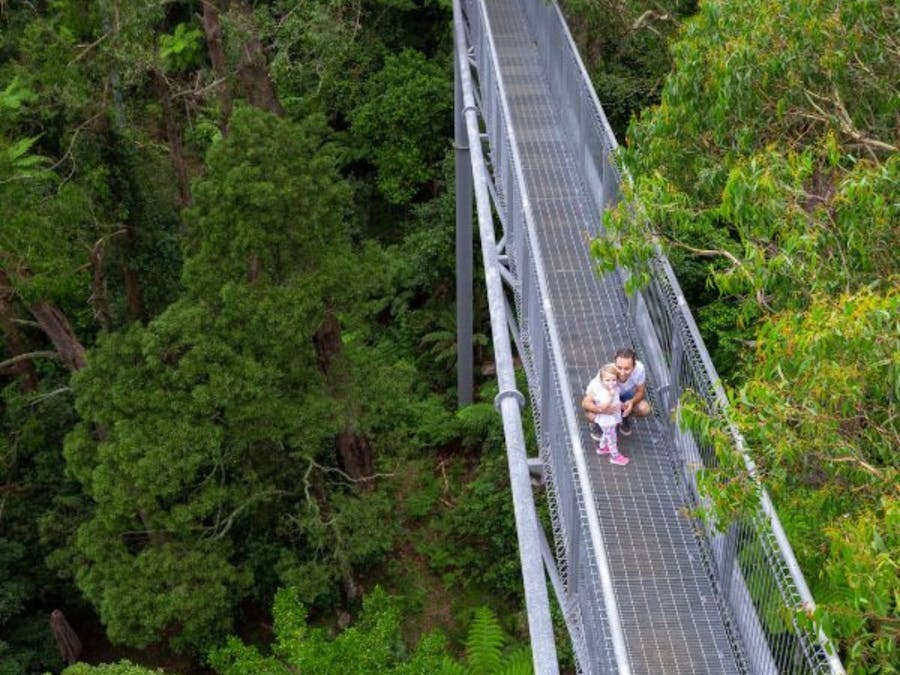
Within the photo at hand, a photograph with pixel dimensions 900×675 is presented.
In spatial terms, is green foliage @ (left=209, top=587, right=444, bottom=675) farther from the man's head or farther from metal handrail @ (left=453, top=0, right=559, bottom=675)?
the man's head

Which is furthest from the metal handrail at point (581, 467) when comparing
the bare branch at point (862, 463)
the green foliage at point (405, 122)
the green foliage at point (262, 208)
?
the green foliage at point (405, 122)

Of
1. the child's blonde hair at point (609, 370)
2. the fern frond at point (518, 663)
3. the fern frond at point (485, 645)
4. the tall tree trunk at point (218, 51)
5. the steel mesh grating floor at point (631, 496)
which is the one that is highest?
the tall tree trunk at point (218, 51)

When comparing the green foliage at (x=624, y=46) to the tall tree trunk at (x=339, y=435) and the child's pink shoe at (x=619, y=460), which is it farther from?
the child's pink shoe at (x=619, y=460)

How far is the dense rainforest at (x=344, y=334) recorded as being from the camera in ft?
21.3

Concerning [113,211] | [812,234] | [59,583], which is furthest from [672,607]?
[113,211]

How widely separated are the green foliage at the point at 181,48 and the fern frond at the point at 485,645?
575 inches

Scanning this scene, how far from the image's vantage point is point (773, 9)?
26.8 feet

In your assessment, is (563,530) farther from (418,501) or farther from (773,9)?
(418,501)

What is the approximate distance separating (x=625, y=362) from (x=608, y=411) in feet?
1.39

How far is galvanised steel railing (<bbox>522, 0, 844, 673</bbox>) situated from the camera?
5.79m

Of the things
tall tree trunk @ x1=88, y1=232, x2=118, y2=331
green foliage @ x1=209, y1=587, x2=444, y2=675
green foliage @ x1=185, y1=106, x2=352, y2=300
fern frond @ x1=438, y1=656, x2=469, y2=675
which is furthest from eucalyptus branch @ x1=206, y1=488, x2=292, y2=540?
tall tree trunk @ x1=88, y1=232, x2=118, y2=331

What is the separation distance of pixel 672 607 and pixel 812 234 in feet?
9.08

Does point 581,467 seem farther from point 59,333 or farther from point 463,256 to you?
point 463,256

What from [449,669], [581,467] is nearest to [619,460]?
[581,467]
